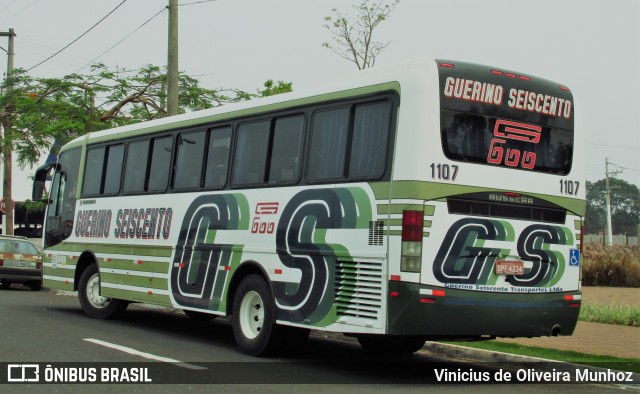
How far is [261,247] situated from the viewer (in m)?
10.7

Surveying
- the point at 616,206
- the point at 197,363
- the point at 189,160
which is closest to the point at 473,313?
the point at 197,363

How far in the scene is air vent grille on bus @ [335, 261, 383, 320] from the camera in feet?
29.2

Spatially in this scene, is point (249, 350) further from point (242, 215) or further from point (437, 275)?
point (437, 275)

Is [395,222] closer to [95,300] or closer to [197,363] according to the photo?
[197,363]

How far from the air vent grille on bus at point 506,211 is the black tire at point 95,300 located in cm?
788

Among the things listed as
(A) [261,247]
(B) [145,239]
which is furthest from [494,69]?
(B) [145,239]

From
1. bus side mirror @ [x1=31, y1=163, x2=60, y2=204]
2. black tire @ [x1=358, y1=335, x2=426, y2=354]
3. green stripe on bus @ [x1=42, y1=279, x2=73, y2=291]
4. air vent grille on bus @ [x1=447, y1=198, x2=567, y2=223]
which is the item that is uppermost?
bus side mirror @ [x1=31, y1=163, x2=60, y2=204]

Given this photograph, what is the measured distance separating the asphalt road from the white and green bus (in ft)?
1.57

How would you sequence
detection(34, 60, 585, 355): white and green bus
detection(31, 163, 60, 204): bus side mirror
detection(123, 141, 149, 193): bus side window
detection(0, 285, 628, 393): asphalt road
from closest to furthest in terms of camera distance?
detection(0, 285, 628, 393): asphalt road → detection(34, 60, 585, 355): white and green bus → detection(123, 141, 149, 193): bus side window → detection(31, 163, 60, 204): bus side mirror

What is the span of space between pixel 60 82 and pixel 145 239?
16.9 meters

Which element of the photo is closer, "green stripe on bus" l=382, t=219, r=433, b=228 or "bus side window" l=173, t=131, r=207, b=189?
"green stripe on bus" l=382, t=219, r=433, b=228

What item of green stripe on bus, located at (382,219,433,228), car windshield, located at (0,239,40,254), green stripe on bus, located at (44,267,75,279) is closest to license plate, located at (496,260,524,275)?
green stripe on bus, located at (382,219,433,228)

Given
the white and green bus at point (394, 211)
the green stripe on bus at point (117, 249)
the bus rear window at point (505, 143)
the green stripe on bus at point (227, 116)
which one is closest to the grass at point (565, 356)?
the white and green bus at point (394, 211)

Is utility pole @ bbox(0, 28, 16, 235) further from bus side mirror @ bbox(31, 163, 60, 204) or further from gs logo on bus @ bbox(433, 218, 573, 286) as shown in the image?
gs logo on bus @ bbox(433, 218, 573, 286)
